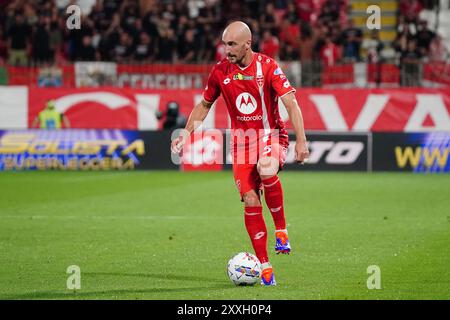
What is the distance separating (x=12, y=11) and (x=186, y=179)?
28.0 ft

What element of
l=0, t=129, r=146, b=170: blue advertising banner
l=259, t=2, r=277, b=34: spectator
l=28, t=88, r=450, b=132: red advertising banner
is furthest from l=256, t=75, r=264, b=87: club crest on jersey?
l=259, t=2, r=277, b=34: spectator

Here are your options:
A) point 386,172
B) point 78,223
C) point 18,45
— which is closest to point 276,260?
point 78,223

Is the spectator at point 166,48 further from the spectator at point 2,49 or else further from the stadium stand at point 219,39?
the spectator at point 2,49

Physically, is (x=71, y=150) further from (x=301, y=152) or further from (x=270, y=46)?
(x=301, y=152)

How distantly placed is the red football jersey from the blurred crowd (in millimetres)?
15600

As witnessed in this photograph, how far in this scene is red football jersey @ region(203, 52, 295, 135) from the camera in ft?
30.7

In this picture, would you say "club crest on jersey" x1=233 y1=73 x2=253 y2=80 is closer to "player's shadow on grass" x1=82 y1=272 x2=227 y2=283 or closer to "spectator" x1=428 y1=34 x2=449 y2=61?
"player's shadow on grass" x1=82 y1=272 x2=227 y2=283

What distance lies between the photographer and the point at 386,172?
79.0ft

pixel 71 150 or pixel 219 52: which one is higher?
pixel 219 52

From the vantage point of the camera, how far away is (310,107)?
25.1m

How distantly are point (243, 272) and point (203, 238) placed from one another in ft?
12.1

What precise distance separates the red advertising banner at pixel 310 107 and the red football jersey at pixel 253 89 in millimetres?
15261

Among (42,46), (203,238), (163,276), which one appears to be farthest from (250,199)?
(42,46)
